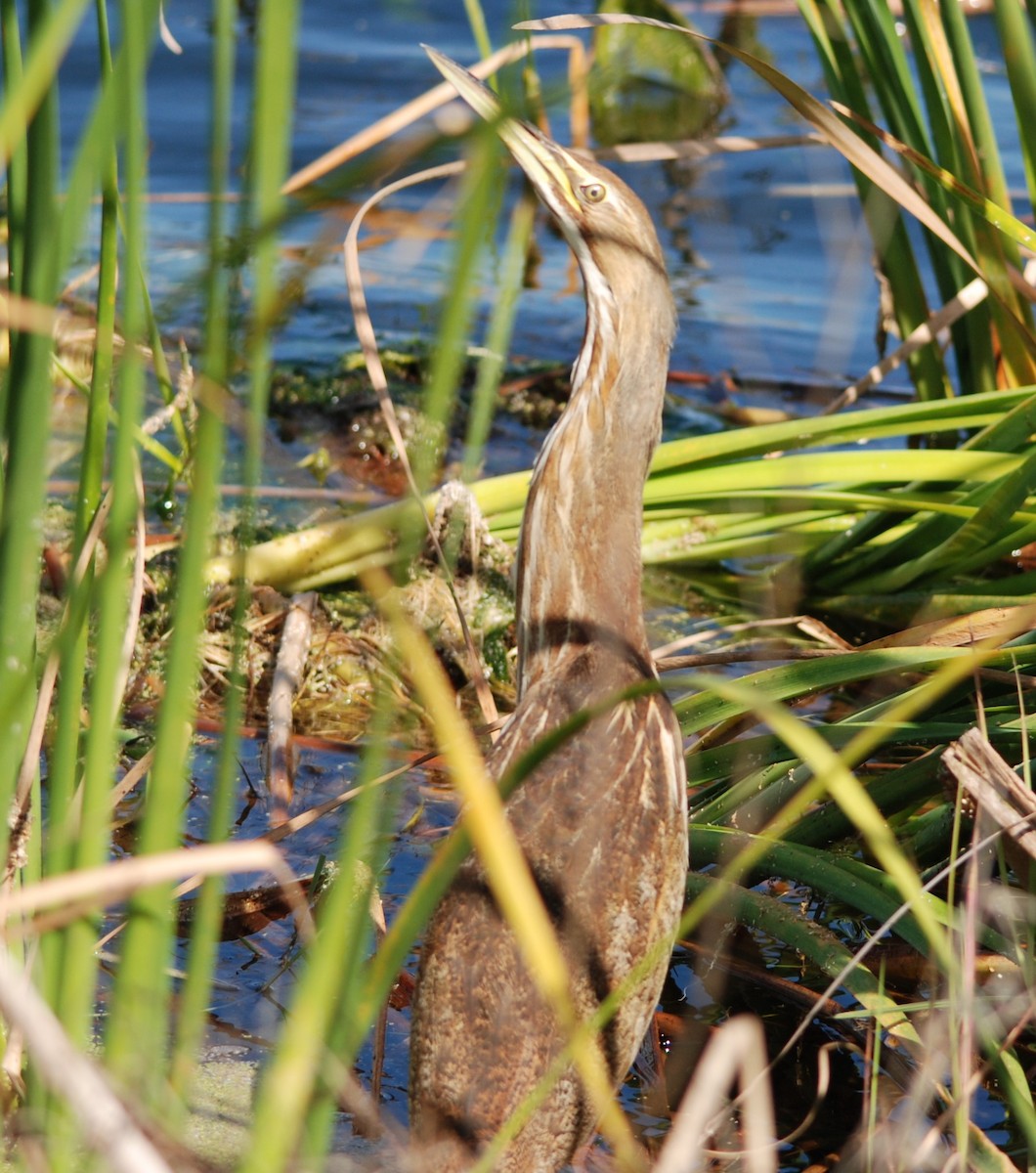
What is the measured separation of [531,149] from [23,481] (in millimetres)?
1407

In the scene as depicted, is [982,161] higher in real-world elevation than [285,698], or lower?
higher

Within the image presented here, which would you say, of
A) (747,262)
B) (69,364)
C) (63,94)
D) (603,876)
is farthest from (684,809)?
(63,94)

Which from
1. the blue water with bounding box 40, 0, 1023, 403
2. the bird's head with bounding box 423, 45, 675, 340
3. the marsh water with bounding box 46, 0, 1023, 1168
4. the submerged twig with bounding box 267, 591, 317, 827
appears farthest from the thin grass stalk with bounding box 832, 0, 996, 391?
the submerged twig with bounding box 267, 591, 317, 827

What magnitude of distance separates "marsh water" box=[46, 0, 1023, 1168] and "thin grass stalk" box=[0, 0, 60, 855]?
147 millimetres

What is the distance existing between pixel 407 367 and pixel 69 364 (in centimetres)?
99

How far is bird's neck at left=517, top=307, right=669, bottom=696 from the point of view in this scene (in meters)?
2.18

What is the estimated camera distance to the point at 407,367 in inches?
181

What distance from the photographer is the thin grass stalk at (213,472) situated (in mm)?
923

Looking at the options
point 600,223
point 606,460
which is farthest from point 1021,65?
point 606,460

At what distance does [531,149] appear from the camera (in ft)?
7.60

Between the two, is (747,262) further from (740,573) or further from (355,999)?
(355,999)

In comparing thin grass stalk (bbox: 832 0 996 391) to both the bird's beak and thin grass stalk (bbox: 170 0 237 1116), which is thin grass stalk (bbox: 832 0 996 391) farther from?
thin grass stalk (bbox: 170 0 237 1116)

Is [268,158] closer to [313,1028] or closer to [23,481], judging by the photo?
[23,481]

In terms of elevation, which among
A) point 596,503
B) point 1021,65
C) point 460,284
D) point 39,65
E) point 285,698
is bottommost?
point 285,698
